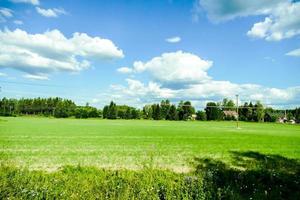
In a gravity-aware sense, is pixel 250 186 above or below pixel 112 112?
below

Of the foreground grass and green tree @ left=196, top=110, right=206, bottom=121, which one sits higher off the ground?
green tree @ left=196, top=110, right=206, bottom=121

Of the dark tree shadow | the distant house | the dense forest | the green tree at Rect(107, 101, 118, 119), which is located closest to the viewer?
the dark tree shadow

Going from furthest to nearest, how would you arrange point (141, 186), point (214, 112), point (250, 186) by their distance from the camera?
point (214, 112) → point (250, 186) → point (141, 186)

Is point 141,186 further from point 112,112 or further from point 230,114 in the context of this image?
point 230,114

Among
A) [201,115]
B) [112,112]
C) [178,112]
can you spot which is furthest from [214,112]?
[112,112]

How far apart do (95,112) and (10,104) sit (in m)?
60.8

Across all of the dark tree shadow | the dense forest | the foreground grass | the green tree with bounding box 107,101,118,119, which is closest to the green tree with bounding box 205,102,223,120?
the dense forest

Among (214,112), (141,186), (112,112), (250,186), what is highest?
(214,112)

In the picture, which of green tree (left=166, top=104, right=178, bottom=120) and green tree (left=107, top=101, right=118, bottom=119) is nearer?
green tree (left=166, top=104, right=178, bottom=120)

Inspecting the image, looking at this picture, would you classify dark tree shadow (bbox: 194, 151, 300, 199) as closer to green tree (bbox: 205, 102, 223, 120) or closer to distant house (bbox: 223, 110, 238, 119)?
green tree (bbox: 205, 102, 223, 120)

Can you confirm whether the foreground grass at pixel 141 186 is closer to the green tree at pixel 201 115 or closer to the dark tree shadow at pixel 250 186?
the dark tree shadow at pixel 250 186

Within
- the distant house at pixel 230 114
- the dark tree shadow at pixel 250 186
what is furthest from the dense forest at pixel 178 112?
the dark tree shadow at pixel 250 186

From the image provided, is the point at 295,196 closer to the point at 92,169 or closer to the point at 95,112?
the point at 92,169

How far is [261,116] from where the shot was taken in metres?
137
